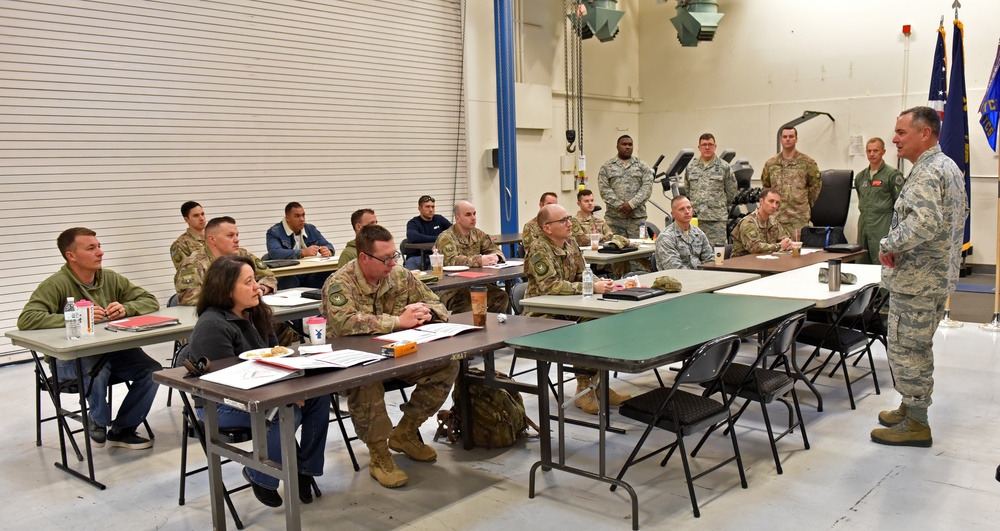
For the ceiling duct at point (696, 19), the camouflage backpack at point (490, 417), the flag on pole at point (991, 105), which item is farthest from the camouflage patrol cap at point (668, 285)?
the ceiling duct at point (696, 19)

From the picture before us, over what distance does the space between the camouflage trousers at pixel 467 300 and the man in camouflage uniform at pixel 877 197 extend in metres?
4.57

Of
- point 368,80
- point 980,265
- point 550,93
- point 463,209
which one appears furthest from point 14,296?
point 980,265

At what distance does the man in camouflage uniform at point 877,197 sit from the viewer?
852cm

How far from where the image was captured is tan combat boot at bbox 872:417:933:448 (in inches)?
165

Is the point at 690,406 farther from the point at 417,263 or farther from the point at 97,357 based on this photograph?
the point at 417,263

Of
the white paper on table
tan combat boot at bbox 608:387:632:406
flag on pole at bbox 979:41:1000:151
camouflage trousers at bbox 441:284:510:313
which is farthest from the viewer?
flag on pole at bbox 979:41:1000:151

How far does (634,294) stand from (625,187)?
→ 4.72m

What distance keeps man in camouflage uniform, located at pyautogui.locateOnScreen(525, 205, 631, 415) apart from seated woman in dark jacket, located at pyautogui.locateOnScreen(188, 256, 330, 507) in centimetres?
177

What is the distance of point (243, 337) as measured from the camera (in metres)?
3.47

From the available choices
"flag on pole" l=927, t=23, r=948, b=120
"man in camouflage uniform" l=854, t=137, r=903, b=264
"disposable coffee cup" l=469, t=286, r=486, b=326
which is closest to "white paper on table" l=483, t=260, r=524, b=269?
"disposable coffee cup" l=469, t=286, r=486, b=326

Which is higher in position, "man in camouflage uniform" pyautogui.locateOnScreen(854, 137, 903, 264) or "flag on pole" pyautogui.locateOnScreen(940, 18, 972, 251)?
"flag on pole" pyautogui.locateOnScreen(940, 18, 972, 251)

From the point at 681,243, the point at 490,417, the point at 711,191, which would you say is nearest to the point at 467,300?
the point at 681,243

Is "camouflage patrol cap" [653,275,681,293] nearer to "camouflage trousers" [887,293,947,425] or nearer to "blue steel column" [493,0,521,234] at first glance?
"camouflage trousers" [887,293,947,425]

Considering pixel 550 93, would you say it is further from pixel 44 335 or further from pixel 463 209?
pixel 44 335
